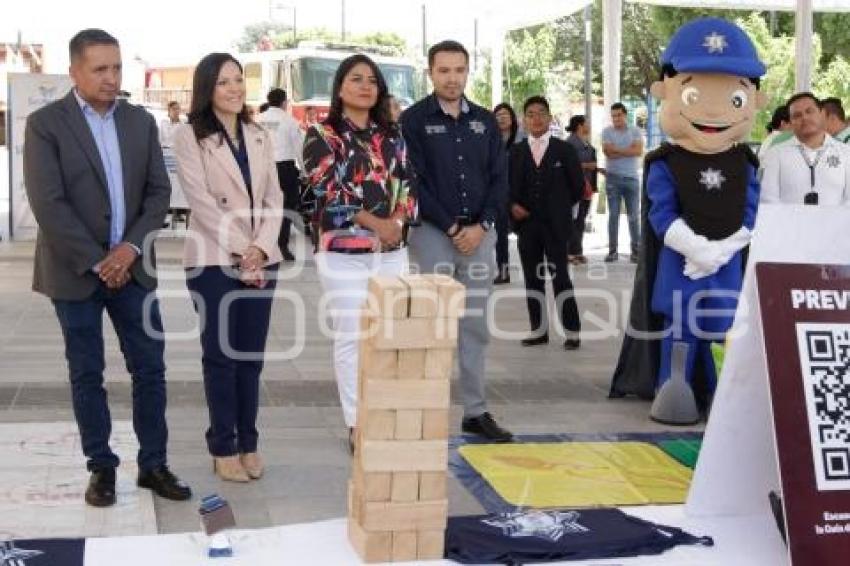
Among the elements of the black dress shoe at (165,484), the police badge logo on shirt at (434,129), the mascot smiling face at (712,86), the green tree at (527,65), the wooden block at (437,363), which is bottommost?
the black dress shoe at (165,484)

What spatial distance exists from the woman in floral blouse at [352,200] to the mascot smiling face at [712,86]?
1.64 m

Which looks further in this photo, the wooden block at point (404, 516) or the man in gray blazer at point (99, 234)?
the man in gray blazer at point (99, 234)

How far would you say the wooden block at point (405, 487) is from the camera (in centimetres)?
412

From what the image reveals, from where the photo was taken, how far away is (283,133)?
1409 cm

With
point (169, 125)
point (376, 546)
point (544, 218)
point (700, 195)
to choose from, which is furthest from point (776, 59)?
point (376, 546)

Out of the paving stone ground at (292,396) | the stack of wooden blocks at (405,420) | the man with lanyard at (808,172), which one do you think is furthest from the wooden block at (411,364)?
the man with lanyard at (808,172)

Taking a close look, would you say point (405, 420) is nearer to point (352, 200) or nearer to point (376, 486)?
point (376, 486)

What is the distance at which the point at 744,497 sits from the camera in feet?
15.1

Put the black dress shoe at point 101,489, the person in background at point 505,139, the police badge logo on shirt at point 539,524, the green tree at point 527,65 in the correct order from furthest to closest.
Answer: the green tree at point 527,65, the person in background at point 505,139, the black dress shoe at point 101,489, the police badge logo on shirt at point 539,524

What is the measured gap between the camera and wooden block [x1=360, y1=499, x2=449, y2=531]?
13.4ft

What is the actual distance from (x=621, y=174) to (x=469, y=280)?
9185 mm

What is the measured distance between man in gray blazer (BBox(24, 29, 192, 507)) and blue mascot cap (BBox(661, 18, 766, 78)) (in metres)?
2.78

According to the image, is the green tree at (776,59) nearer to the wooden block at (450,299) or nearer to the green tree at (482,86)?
the green tree at (482,86)

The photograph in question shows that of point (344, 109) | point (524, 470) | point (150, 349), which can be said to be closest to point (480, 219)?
point (344, 109)
